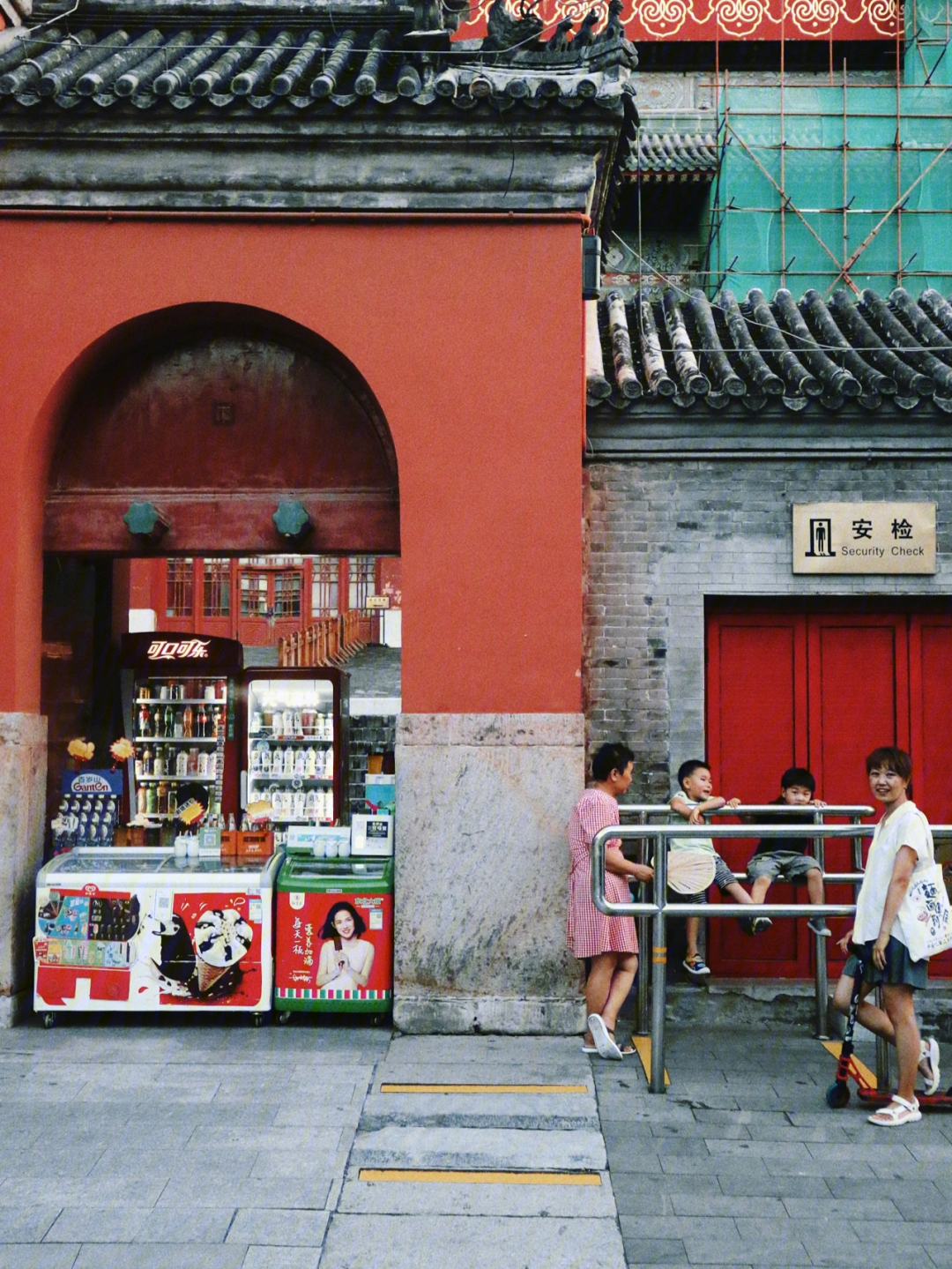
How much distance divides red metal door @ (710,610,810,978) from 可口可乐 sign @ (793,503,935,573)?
46cm

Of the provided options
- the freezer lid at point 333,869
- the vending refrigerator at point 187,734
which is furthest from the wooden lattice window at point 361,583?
the freezer lid at point 333,869

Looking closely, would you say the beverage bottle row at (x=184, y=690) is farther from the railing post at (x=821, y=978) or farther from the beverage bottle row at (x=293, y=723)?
the railing post at (x=821, y=978)

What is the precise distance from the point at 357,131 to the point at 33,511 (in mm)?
3132

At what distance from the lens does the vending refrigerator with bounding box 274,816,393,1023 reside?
7.51 metres

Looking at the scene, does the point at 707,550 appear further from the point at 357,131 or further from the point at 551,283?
the point at 357,131

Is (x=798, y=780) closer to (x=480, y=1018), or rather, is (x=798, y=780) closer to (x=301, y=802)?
(x=480, y=1018)

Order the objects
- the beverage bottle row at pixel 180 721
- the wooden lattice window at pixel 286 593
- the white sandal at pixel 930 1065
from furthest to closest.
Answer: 1. the wooden lattice window at pixel 286 593
2. the beverage bottle row at pixel 180 721
3. the white sandal at pixel 930 1065

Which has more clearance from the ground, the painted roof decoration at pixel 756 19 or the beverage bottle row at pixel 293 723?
the painted roof decoration at pixel 756 19

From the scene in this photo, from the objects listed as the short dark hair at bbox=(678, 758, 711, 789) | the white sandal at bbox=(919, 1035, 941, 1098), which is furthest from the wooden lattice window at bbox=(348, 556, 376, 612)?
the white sandal at bbox=(919, 1035, 941, 1098)

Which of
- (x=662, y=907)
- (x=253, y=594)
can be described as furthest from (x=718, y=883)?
(x=253, y=594)

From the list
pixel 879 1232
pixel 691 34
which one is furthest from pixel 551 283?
pixel 691 34

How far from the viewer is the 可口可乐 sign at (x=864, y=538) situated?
8.36 m

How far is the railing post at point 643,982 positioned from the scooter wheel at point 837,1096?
61.0 inches

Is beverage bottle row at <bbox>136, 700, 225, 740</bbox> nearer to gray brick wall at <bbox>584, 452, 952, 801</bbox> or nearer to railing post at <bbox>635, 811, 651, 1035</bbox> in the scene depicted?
gray brick wall at <bbox>584, 452, 952, 801</bbox>
